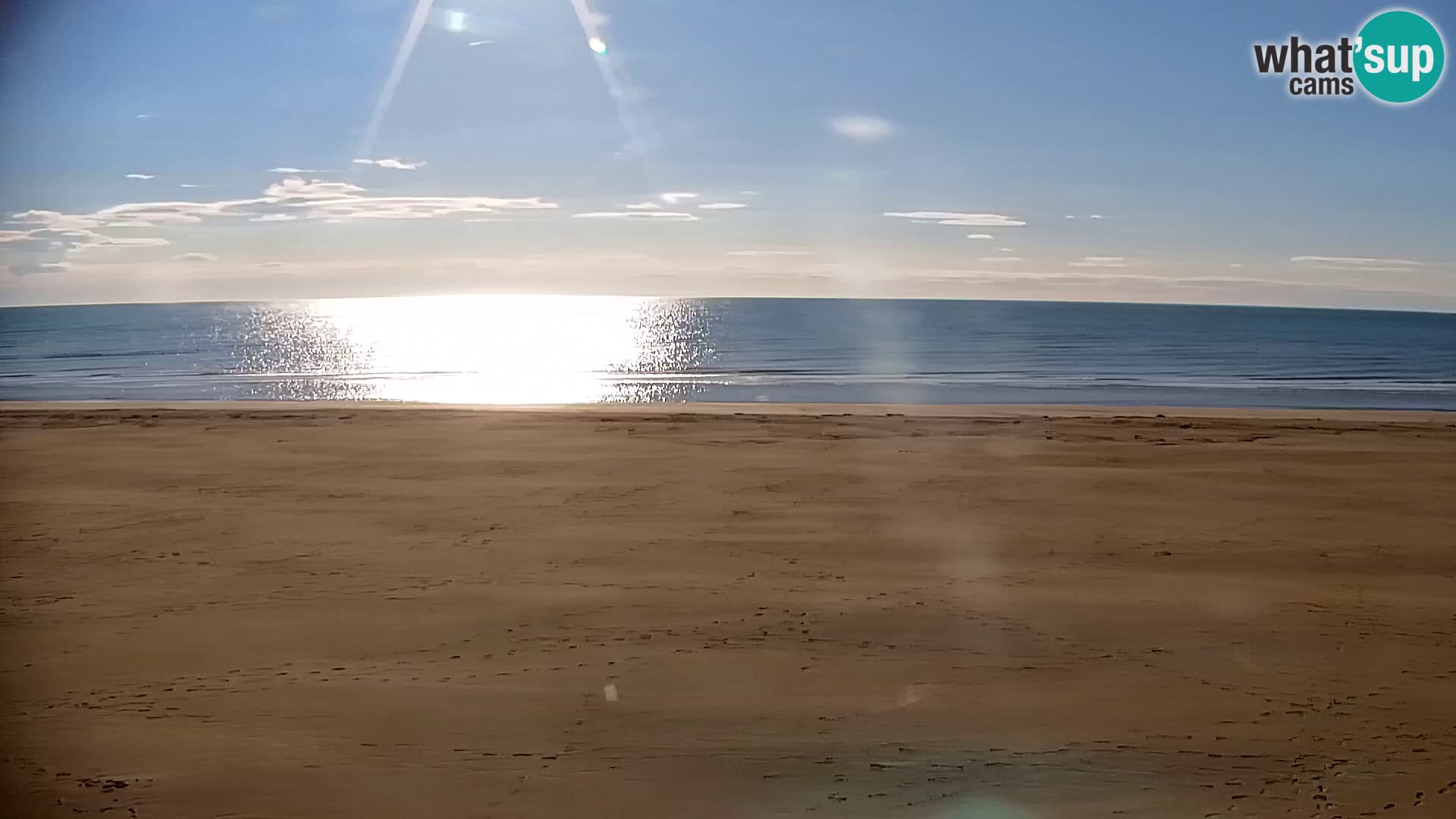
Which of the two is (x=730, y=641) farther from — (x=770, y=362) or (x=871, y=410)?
(x=770, y=362)

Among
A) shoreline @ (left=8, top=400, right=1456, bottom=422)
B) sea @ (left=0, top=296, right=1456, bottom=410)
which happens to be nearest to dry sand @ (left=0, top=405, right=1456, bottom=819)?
shoreline @ (left=8, top=400, right=1456, bottom=422)

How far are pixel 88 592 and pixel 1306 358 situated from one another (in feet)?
165

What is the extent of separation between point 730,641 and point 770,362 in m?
39.5

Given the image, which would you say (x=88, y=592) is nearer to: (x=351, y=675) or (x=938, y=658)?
(x=351, y=675)

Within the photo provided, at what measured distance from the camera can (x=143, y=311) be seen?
120 m

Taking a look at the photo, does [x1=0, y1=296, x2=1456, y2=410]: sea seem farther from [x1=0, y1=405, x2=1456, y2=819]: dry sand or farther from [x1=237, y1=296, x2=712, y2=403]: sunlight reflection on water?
[x1=0, y1=405, x2=1456, y2=819]: dry sand

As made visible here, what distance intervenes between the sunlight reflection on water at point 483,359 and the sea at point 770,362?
0.67 ft

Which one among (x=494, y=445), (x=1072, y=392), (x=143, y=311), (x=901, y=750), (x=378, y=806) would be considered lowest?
(x=143, y=311)

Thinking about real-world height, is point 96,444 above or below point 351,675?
below

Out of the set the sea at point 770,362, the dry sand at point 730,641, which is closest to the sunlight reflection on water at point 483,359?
the sea at point 770,362

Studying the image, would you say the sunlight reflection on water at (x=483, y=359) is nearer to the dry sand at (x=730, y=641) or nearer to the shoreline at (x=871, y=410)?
the shoreline at (x=871, y=410)

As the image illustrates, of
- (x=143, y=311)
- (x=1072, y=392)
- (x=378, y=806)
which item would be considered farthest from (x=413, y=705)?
(x=143, y=311)

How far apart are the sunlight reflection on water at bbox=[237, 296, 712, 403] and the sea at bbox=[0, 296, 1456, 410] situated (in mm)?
203

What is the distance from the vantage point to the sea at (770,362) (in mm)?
28781
